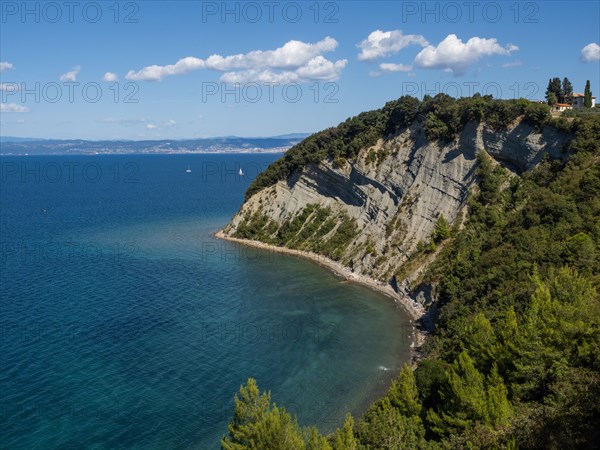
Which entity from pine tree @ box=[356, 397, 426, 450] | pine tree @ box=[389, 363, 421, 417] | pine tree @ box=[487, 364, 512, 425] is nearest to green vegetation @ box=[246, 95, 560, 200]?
pine tree @ box=[389, 363, 421, 417]

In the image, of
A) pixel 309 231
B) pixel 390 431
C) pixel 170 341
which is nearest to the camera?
pixel 390 431

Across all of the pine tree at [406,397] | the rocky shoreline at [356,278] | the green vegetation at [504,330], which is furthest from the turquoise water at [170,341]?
the pine tree at [406,397]

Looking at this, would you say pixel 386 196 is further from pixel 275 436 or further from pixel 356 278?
pixel 275 436

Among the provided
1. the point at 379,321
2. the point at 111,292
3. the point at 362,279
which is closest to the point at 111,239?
the point at 111,292

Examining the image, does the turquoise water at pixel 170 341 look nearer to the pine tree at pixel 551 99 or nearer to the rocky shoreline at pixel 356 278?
the rocky shoreline at pixel 356 278

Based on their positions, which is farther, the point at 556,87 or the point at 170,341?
the point at 556,87

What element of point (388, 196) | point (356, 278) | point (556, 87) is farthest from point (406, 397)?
point (556, 87)
